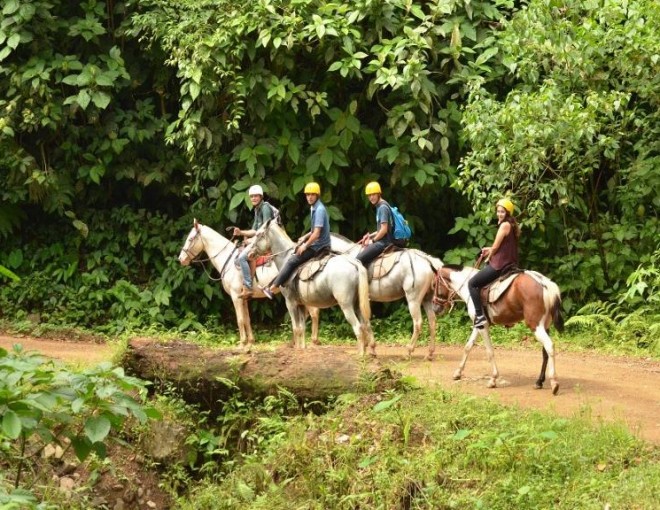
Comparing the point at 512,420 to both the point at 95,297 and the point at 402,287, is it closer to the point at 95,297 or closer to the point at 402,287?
the point at 402,287

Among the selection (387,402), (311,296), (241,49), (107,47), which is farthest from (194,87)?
(387,402)

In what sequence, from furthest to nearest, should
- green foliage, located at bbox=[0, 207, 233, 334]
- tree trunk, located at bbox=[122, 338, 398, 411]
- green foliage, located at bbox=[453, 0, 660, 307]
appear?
green foliage, located at bbox=[0, 207, 233, 334], green foliage, located at bbox=[453, 0, 660, 307], tree trunk, located at bbox=[122, 338, 398, 411]

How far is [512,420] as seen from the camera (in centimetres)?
1068

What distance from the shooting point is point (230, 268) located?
16.0 metres

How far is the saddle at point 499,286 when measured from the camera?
12570 mm

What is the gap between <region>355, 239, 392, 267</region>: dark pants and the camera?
14.9 metres

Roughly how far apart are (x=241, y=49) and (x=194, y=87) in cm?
97

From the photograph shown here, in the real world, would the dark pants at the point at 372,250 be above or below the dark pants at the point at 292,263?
above

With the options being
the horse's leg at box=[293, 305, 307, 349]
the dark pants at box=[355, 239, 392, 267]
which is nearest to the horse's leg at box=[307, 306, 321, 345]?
the horse's leg at box=[293, 305, 307, 349]

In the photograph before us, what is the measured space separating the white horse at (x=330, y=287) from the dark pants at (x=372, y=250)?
76 cm

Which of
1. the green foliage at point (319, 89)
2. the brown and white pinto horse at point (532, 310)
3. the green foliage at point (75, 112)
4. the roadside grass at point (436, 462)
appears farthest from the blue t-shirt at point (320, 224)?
the green foliage at point (75, 112)

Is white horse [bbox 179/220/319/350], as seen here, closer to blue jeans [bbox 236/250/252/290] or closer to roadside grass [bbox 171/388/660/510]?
blue jeans [bbox 236/250/252/290]

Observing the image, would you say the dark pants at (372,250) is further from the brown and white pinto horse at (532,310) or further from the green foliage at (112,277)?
the green foliage at (112,277)

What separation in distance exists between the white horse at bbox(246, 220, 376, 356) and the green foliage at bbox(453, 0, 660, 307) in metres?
3.73
